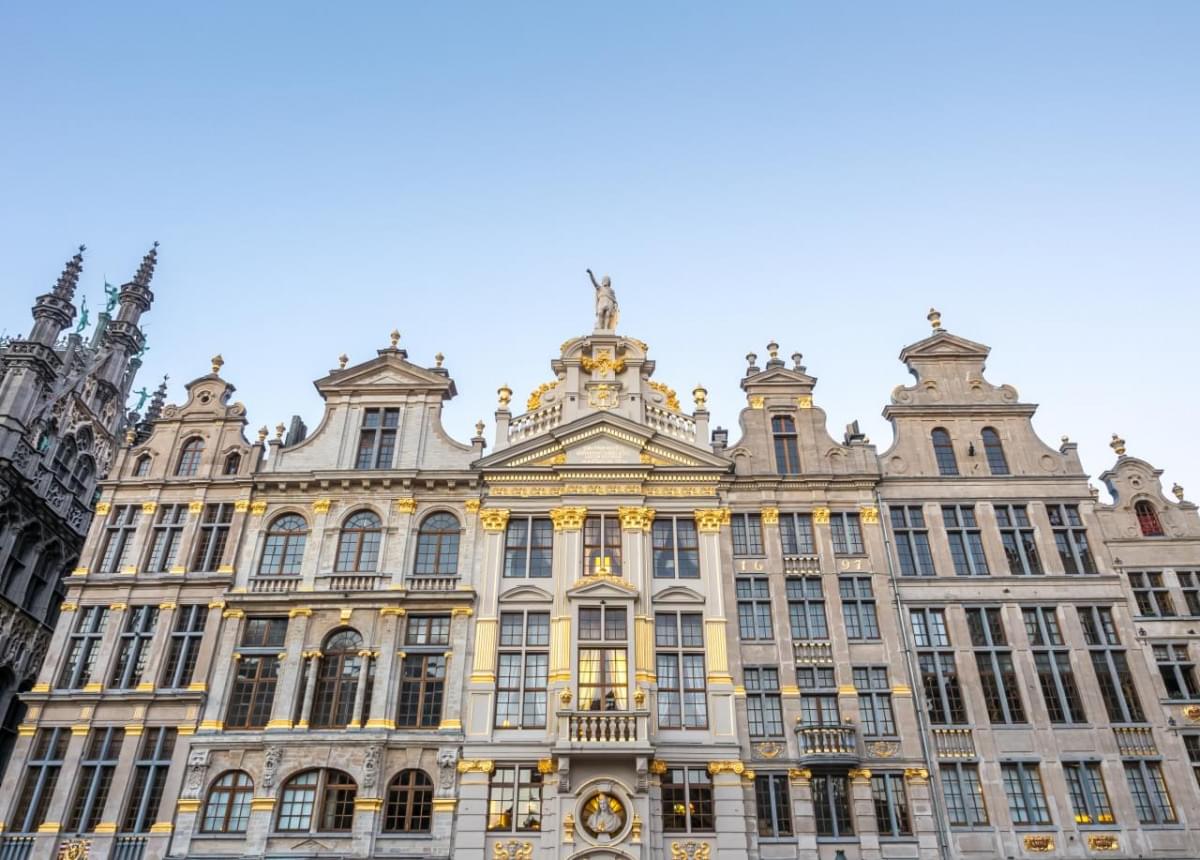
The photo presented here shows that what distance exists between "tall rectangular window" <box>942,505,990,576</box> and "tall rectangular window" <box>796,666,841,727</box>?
6882 millimetres

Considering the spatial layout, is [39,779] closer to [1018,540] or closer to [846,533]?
[846,533]

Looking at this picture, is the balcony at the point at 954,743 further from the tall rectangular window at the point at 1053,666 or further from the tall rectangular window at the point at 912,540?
the tall rectangular window at the point at 912,540

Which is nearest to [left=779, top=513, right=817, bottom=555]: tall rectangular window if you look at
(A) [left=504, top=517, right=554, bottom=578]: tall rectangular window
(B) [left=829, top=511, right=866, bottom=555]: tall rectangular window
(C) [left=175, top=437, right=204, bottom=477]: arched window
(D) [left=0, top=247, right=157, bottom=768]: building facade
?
(B) [left=829, top=511, right=866, bottom=555]: tall rectangular window

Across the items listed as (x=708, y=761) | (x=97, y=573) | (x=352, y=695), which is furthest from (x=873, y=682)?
(x=97, y=573)

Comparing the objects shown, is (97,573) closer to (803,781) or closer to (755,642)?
(755,642)

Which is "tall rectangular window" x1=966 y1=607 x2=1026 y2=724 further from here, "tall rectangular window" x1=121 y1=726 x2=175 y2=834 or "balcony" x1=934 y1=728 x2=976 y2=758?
"tall rectangular window" x1=121 y1=726 x2=175 y2=834

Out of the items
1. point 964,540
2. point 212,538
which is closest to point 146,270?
point 212,538

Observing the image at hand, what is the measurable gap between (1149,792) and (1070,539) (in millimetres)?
9219

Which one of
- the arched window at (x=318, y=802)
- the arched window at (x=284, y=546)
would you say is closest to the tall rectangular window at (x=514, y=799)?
the arched window at (x=318, y=802)

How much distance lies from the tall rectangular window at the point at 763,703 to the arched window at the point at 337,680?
46.5 ft

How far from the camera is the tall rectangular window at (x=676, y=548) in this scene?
3328 cm

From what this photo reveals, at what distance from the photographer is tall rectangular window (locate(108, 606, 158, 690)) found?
31797 millimetres

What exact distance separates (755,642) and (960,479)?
11087 mm

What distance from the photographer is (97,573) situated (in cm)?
3391
